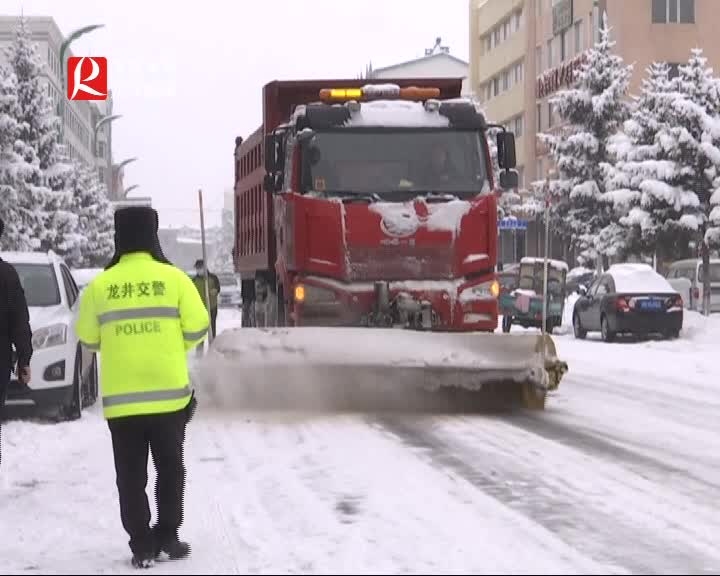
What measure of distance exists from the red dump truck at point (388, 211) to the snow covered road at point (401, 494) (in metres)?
1.55

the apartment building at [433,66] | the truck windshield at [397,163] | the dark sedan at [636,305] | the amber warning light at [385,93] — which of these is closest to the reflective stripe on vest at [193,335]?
the truck windshield at [397,163]

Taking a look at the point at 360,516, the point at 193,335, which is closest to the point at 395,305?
the point at 360,516

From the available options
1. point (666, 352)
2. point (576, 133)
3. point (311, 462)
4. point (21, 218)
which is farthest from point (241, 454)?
point (576, 133)

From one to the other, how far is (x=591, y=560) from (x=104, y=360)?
246cm

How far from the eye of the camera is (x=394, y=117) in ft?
49.0

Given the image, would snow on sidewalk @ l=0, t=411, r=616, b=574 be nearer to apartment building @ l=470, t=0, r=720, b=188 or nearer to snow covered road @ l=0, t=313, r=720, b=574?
snow covered road @ l=0, t=313, r=720, b=574

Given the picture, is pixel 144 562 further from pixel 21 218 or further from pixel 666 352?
pixel 21 218

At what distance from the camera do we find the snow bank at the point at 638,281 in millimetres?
28438

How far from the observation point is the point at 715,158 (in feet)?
123

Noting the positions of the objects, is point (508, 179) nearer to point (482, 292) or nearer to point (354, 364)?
point (482, 292)

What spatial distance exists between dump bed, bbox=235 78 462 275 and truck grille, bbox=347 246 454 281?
2.54m

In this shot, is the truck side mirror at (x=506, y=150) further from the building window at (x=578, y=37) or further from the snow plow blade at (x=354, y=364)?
the building window at (x=578, y=37)

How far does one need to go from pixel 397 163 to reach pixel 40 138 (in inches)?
1612

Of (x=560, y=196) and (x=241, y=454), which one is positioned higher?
(x=560, y=196)
